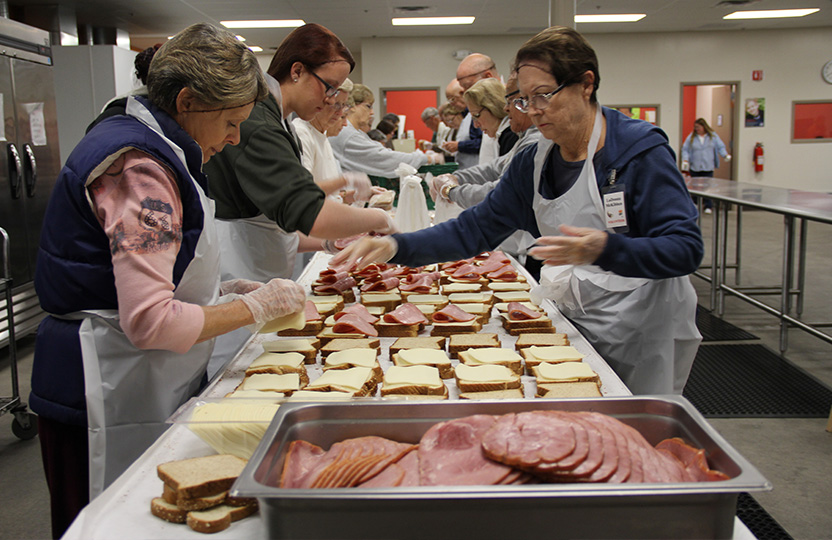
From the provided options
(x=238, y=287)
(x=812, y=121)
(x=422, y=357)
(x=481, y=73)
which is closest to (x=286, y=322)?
(x=238, y=287)

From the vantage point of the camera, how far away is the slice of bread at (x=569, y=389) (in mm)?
1624

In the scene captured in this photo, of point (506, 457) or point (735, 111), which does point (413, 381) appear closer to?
point (506, 457)

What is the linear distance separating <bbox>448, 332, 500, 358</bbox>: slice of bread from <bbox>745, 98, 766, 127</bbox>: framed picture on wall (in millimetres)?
13886

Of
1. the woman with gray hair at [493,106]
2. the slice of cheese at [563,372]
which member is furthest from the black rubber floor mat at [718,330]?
the slice of cheese at [563,372]

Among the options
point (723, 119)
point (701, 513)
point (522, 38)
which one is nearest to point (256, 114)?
point (701, 513)

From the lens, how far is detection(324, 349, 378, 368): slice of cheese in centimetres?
187

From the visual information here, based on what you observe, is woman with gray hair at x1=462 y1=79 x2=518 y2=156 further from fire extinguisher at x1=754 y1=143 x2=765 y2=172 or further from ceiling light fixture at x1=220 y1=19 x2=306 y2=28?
fire extinguisher at x1=754 y1=143 x2=765 y2=172

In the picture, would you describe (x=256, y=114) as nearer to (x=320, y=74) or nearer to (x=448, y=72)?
(x=320, y=74)

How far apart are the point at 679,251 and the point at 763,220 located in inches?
467

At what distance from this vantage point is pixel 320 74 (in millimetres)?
2410

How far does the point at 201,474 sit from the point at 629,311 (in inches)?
55.1

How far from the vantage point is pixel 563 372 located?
5.74 feet

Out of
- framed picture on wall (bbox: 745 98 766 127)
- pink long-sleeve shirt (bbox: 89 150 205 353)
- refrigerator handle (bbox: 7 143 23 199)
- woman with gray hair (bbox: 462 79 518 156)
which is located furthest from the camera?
framed picture on wall (bbox: 745 98 766 127)

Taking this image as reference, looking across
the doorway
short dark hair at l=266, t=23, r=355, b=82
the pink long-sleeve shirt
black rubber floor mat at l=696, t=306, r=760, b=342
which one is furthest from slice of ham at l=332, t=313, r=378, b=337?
the doorway
